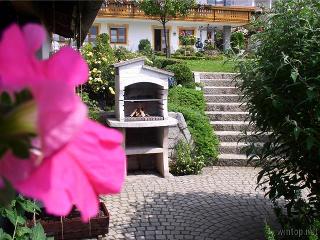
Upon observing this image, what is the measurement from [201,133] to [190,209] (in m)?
2.97

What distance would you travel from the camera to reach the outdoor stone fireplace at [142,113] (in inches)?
275

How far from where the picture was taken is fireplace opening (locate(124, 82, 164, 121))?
752cm

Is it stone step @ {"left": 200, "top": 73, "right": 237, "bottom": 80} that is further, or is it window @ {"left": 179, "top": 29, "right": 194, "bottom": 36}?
window @ {"left": 179, "top": 29, "right": 194, "bottom": 36}

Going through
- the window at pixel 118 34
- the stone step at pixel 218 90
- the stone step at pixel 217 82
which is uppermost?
the window at pixel 118 34

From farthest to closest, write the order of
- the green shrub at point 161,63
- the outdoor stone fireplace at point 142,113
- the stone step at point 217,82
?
the green shrub at point 161,63
the stone step at point 217,82
the outdoor stone fireplace at point 142,113

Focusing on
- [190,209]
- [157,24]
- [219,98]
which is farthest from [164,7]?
[190,209]

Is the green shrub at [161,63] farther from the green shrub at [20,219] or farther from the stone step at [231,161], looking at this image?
the green shrub at [20,219]

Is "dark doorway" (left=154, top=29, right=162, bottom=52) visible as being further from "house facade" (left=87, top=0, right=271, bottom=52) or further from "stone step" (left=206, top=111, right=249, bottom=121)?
"stone step" (left=206, top=111, right=249, bottom=121)

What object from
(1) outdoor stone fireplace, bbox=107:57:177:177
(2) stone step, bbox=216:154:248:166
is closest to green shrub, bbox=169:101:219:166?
(2) stone step, bbox=216:154:248:166

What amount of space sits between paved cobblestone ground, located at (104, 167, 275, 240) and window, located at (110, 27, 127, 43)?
65.9 ft

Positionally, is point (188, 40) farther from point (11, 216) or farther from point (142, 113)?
point (11, 216)

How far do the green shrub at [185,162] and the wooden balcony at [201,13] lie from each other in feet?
62.9

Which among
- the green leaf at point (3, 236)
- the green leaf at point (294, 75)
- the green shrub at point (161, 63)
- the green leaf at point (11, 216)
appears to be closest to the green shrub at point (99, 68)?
the green shrub at point (161, 63)

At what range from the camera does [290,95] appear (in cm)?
388
